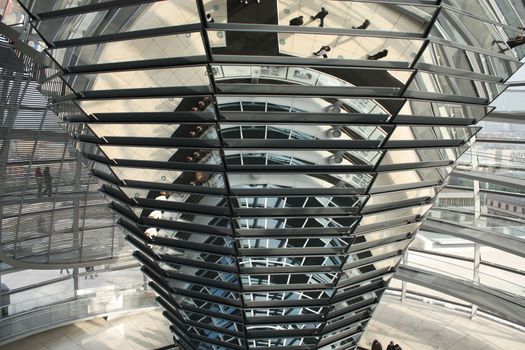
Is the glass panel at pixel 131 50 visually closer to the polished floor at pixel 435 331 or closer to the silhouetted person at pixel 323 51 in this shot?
the silhouetted person at pixel 323 51

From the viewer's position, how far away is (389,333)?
1641 cm

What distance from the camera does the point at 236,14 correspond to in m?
5.50

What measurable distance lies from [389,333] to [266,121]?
1335cm

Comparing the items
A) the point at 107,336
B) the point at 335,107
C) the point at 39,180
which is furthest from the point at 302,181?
the point at 107,336

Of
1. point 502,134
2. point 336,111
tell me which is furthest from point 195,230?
point 502,134

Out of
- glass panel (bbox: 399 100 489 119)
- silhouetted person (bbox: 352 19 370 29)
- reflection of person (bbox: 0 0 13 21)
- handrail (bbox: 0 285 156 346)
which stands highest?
reflection of person (bbox: 0 0 13 21)

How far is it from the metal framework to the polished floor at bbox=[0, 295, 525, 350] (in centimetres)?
855

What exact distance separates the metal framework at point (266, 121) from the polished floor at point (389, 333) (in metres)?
8.55

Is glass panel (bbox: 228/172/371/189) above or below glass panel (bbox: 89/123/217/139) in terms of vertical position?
below

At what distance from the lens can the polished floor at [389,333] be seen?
51.2 ft

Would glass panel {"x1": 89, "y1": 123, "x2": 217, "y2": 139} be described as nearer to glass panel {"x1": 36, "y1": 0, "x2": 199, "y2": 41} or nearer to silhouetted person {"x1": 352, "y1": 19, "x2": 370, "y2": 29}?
glass panel {"x1": 36, "y1": 0, "x2": 199, "y2": 41}

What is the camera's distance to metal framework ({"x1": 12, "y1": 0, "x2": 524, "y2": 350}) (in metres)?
5.24

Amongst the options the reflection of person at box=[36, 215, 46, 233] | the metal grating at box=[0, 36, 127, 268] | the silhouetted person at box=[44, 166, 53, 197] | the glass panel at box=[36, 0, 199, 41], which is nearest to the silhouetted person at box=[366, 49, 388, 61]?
the glass panel at box=[36, 0, 199, 41]

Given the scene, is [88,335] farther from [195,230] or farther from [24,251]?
[195,230]
